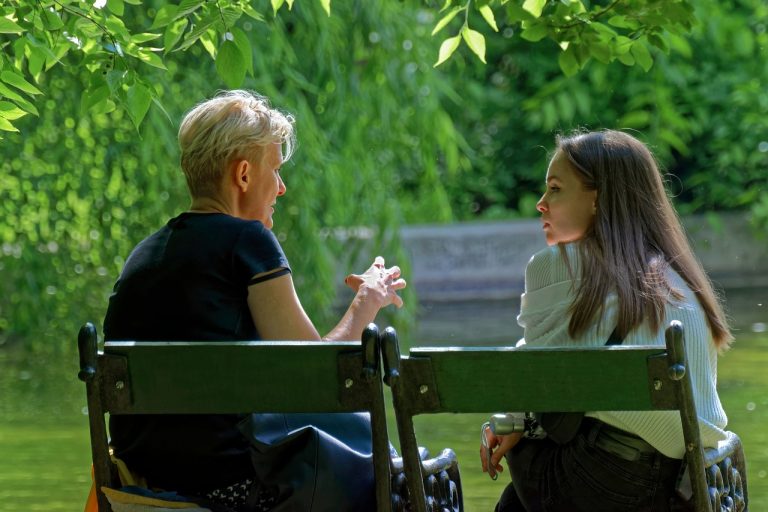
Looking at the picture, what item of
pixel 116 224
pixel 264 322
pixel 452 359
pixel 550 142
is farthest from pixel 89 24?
pixel 550 142

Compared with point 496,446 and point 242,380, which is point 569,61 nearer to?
point 496,446

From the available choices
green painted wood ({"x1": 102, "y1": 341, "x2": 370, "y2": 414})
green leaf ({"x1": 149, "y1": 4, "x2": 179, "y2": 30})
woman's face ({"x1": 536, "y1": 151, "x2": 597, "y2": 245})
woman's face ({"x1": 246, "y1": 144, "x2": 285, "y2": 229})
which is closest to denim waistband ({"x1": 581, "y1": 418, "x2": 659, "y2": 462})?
woman's face ({"x1": 536, "y1": 151, "x2": 597, "y2": 245})

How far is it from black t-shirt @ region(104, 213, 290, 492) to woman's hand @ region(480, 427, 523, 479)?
26.5 inches

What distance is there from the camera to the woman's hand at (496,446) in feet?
12.3

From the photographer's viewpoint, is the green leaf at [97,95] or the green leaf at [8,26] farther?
the green leaf at [97,95]

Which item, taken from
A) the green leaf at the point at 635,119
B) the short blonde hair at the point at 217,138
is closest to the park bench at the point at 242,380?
the short blonde hair at the point at 217,138

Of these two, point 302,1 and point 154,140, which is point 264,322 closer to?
point 154,140

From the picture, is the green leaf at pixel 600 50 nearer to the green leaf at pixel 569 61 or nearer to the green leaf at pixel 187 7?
the green leaf at pixel 569 61

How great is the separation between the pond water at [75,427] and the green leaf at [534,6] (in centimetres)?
202

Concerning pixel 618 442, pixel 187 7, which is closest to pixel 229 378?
pixel 618 442

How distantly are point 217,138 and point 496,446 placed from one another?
102 centimetres

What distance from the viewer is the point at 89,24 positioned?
434 centimetres

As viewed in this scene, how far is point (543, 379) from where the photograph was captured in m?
3.19

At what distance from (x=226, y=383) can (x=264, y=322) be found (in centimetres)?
26
